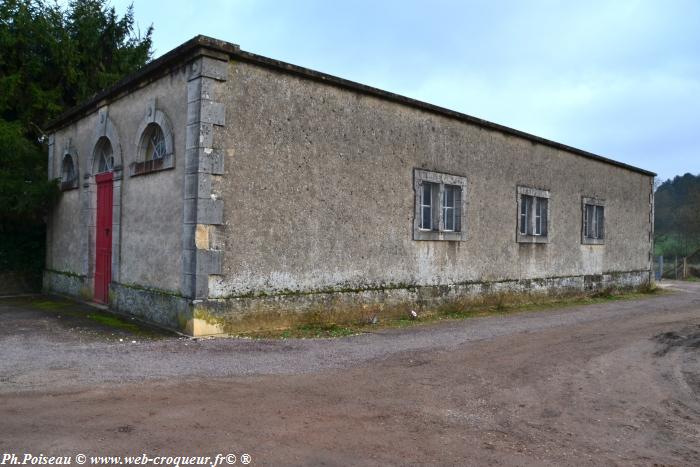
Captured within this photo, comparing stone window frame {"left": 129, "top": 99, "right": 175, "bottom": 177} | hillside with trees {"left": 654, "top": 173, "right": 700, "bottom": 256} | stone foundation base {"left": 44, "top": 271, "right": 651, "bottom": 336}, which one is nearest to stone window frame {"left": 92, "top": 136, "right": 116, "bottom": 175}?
stone window frame {"left": 129, "top": 99, "right": 175, "bottom": 177}

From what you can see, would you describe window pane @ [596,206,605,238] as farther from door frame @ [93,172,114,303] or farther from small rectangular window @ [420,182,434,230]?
door frame @ [93,172,114,303]

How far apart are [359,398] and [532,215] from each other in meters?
9.99

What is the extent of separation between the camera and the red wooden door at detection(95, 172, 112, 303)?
35.1 feet

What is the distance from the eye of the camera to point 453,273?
1159 cm

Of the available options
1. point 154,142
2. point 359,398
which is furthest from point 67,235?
point 359,398

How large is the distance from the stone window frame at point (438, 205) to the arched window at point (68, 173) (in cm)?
768

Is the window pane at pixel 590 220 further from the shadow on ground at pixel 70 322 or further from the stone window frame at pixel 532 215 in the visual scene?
the shadow on ground at pixel 70 322

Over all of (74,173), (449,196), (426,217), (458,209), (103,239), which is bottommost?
(103,239)

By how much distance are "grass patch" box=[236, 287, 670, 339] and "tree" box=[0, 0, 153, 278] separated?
7.97 metres

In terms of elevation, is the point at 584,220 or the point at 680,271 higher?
the point at 584,220

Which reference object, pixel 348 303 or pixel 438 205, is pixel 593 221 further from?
pixel 348 303

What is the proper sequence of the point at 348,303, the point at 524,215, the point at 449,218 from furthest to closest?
the point at 524,215
the point at 449,218
the point at 348,303

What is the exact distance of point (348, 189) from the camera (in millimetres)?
9609

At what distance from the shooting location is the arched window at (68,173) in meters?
12.4
